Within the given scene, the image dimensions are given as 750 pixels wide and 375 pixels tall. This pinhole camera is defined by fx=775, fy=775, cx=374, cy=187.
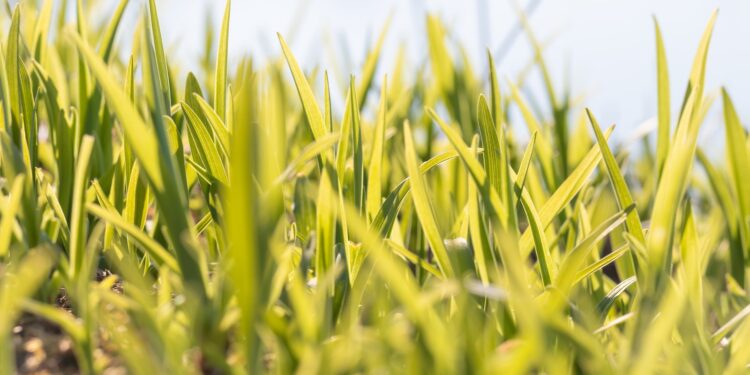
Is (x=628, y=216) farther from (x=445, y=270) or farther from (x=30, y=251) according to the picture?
(x=30, y=251)

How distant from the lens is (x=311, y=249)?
63 cm

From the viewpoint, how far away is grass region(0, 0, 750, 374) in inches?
21.0

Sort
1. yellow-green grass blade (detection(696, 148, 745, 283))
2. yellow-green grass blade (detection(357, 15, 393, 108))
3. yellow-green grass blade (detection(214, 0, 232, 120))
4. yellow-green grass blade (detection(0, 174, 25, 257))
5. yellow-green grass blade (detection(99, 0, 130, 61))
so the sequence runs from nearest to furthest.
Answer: yellow-green grass blade (detection(0, 174, 25, 257))
yellow-green grass blade (detection(214, 0, 232, 120))
yellow-green grass blade (detection(99, 0, 130, 61))
yellow-green grass blade (detection(696, 148, 745, 283))
yellow-green grass blade (detection(357, 15, 393, 108))

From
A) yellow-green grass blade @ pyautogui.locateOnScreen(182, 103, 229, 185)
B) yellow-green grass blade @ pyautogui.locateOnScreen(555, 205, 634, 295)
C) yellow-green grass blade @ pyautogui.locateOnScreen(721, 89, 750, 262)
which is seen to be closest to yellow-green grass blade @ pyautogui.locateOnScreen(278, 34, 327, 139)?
yellow-green grass blade @ pyautogui.locateOnScreen(182, 103, 229, 185)

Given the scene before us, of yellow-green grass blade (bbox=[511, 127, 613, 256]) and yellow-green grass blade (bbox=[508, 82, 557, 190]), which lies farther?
yellow-green grass blade (bbox=[508, 82, 557, 190])

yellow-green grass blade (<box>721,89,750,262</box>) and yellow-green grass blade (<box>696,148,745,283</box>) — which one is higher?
yellow-green grass blade (<box>721,89,750,262</box>)

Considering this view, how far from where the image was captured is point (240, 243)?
512 millimetres

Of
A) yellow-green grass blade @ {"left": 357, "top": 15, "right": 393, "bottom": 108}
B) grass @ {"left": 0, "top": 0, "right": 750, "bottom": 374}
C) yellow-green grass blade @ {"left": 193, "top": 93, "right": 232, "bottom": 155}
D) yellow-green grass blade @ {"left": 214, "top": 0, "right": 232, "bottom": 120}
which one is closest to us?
grass @ {"left": 0, "top": 0, "right": 750, "bottom": 374}

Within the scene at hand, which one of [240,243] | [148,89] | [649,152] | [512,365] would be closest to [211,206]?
[148,89]

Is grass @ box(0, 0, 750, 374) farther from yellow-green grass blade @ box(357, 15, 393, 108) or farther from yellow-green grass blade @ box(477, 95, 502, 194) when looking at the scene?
yellow-green grass blade @ box(357, 15, 393, 108)

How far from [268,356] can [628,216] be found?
40 centimetres

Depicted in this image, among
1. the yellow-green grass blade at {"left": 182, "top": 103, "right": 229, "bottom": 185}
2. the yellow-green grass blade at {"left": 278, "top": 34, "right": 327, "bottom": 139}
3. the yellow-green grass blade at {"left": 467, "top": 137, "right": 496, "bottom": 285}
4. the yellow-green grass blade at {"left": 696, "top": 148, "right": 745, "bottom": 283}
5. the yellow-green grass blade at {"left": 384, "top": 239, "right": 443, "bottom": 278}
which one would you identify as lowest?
the yellow-green grass blade at {"left": 696, "top": 148, "right": 745, "bottom": 283}

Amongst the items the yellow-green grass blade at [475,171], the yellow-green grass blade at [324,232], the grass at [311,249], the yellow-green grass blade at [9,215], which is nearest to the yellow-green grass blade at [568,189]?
the grass at [311,249]

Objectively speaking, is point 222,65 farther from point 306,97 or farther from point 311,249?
point 311,249
